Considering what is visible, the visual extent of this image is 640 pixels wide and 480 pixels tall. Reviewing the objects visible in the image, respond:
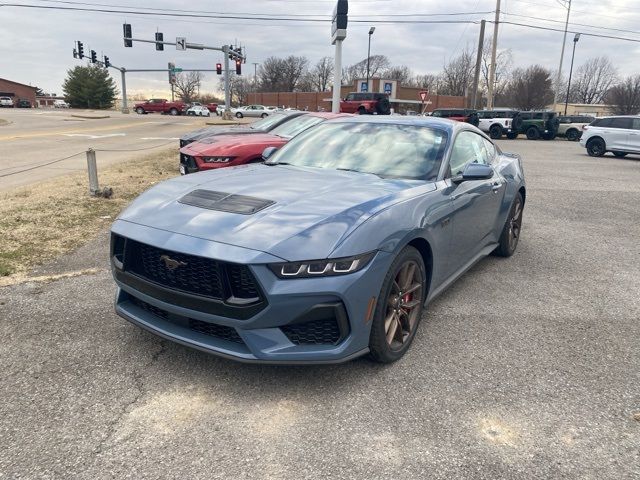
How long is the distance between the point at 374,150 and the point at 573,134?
3257 cm

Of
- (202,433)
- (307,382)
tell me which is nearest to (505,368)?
(307,382)

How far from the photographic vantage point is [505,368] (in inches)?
125

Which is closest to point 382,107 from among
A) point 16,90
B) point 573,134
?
point 573,134

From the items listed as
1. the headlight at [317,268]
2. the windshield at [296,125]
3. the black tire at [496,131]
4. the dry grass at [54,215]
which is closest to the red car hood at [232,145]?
the windshield at [296,125]

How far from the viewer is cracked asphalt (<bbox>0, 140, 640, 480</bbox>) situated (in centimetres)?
228

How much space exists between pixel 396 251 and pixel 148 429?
1.62 meters

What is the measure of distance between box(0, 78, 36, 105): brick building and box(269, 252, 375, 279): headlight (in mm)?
98857

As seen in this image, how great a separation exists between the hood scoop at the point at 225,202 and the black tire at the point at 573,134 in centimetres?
3381

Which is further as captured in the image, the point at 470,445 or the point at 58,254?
the point at 58,254

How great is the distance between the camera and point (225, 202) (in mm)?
3041

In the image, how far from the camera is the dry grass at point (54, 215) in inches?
201

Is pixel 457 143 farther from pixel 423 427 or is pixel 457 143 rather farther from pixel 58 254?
pixel 58 254

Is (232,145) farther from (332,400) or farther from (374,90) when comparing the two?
(374,90)

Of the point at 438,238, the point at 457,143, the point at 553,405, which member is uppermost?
the point at 457,143
